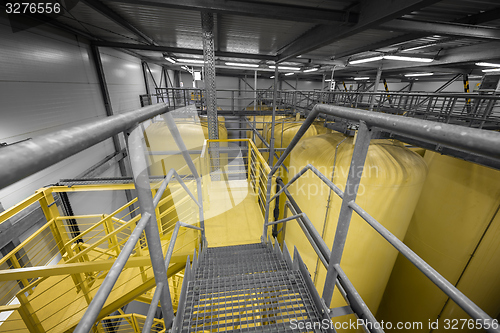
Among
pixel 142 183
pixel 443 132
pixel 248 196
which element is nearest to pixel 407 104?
pixel 248 196

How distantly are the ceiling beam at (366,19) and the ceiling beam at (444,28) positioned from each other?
34cm

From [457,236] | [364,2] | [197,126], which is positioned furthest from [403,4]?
[197,126]

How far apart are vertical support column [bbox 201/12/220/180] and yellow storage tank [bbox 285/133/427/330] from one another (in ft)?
7.14

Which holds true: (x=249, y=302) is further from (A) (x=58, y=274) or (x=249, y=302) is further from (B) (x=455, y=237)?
(B) (x=455, y=237)

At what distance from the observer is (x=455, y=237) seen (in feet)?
12.6

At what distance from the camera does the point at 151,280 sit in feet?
9.32

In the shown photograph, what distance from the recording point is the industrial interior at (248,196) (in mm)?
1315

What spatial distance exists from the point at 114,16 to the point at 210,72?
205cm

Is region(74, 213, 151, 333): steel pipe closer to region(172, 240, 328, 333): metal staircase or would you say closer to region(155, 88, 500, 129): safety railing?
region(172, 240, 328, 333): metal staircase

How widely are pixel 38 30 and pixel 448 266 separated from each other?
892 centimetres

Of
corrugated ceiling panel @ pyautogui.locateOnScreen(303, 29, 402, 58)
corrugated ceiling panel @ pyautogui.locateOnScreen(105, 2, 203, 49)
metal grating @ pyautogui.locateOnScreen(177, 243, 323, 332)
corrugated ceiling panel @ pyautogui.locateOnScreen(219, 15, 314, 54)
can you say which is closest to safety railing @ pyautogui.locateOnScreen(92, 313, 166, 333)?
metal grating @ pyautogui.locateOnScreen(177, 243, 323, 332)

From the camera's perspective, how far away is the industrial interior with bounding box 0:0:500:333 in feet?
4.31

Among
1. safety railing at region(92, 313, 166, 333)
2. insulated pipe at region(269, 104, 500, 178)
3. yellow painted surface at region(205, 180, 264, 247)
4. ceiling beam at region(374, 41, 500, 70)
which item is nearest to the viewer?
insulated pipe at region(269, 104, 500, 178)

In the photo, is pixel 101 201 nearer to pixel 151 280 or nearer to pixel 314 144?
pixel 151 280
